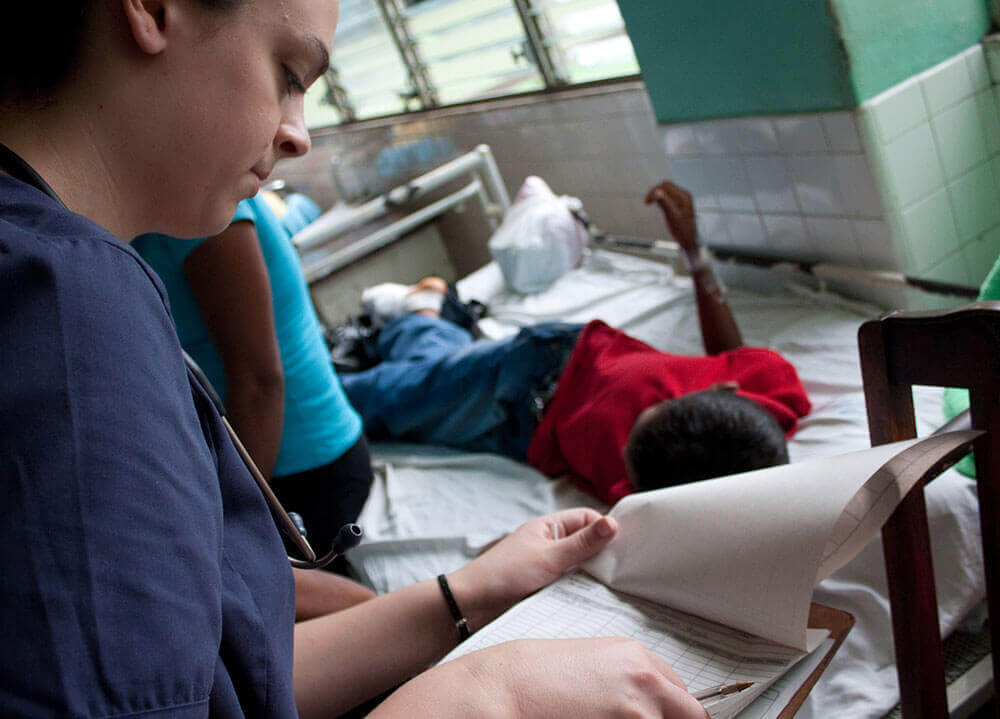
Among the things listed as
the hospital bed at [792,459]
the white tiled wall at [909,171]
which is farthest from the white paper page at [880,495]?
the white tiled wall at [909,171]

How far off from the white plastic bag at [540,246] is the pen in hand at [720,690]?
248 cm

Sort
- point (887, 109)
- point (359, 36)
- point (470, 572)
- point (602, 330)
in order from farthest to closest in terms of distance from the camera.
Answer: point (359, 36) < point (602, 330) < point (887, 109) < point (470, 572)

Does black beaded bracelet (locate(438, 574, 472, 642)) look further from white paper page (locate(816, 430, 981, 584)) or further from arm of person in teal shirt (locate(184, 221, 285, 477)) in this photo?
arm of person in teal shirt (locate(184, 221, 285, 477))

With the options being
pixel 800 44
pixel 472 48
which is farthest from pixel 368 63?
pixel 800 44

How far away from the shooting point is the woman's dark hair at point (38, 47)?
55 cm

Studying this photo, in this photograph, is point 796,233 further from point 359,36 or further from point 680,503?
point 359,36

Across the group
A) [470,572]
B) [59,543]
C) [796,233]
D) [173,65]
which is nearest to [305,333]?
[470,572]

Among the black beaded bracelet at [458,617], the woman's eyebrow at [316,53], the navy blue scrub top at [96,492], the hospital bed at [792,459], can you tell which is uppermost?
the woman's eyebrow at [316,53]

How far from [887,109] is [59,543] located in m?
2.02

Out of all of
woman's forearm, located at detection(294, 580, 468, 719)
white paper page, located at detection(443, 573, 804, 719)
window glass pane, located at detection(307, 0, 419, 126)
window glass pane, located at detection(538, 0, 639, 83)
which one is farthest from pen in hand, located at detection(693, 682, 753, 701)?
window glass pane, located at detection(307, 0, 419, 126)

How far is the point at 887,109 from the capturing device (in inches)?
76.4

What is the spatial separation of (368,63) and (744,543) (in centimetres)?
503

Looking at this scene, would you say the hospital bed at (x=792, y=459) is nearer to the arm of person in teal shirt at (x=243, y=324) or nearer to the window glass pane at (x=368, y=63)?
the arm of person in teal shirt at (x=243, y=324)

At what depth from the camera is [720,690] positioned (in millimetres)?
724
